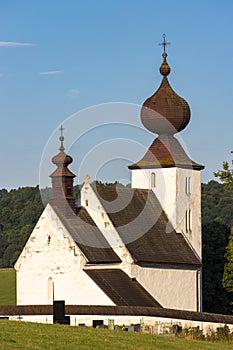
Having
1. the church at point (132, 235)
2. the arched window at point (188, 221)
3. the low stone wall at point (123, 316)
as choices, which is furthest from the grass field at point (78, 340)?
the arched window at point (188, 221)

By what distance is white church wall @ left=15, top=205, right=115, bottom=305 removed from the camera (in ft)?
166

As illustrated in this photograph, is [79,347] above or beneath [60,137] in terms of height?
beneath

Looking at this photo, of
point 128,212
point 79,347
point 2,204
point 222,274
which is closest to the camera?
point 79,347

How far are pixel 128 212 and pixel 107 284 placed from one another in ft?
19.2

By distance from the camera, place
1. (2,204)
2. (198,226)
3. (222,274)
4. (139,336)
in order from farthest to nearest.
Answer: (2,204)
(222,274)
(198,226)
(139,336)

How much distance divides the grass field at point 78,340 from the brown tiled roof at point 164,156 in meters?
24.0

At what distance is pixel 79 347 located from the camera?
93.2ft

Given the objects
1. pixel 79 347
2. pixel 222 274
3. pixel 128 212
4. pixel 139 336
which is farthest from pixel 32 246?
pixel 79 347

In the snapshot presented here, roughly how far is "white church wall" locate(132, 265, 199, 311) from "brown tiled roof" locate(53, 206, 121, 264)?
57.5 inches

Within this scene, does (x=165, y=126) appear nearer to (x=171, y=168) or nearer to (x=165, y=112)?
(x=165, y=112)

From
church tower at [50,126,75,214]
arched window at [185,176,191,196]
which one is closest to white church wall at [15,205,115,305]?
church tower at [50,126,75,214]

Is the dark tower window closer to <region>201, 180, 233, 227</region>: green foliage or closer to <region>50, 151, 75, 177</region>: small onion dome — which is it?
<region>50, 151, 75, 177</region>: small onion dome

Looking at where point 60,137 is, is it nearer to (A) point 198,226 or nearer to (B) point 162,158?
(B) point 162,158

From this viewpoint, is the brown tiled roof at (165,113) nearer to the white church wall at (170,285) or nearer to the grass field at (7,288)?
the white church wall at (170,285)
